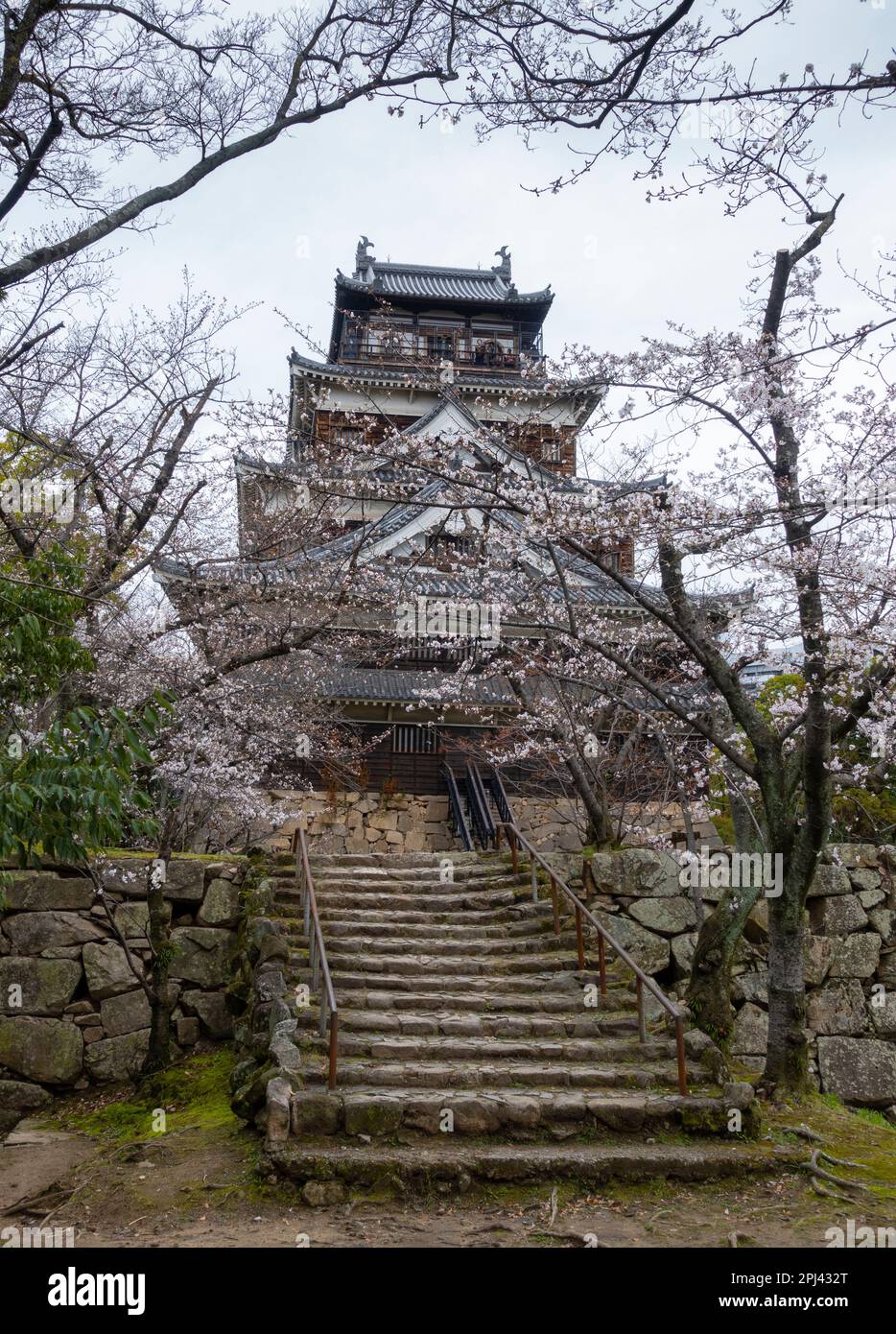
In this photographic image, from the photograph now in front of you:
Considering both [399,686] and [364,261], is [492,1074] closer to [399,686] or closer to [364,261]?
[399,686]

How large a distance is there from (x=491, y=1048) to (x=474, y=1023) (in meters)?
0.37

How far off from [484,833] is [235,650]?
570cm

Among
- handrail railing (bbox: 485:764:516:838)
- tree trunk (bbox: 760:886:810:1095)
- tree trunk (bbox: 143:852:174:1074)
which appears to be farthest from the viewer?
handrail railing (bbox: 485:764:516:838)

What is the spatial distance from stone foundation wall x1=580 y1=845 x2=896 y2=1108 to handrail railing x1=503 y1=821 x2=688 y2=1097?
1.01 m

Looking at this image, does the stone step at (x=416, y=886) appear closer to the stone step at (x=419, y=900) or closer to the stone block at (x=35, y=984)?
the stone step at (x=419, y=900)

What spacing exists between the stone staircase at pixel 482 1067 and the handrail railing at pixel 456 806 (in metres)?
5.23

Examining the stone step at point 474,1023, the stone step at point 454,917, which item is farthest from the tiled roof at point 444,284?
the stone step at point 474,1023

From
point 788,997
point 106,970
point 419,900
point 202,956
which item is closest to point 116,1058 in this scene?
point 106,970

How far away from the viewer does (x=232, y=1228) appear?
5.43 meters

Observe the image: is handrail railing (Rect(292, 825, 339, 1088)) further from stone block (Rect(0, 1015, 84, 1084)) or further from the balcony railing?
Result: the balcony railing

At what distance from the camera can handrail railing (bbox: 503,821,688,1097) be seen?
7.00 meters

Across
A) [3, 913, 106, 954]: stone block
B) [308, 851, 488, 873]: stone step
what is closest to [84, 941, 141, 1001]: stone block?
[3, 913, 106, 954]: stone block

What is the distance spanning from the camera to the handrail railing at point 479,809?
15234 millimetres
